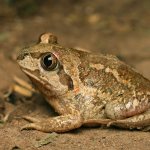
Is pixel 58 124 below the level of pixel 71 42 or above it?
below

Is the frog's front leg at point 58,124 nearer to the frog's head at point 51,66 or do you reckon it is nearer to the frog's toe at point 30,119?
the frog's toe at point 30,119

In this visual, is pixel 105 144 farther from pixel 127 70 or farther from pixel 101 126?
pixel 127 70

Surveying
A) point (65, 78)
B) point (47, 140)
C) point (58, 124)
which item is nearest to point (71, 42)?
point (65, 78)

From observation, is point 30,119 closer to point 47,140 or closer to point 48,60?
point 47,140

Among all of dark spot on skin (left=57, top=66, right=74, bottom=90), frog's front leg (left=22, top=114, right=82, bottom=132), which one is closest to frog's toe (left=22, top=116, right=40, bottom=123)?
frog's front leg (left=22, top=114, right=82, bottom=132)

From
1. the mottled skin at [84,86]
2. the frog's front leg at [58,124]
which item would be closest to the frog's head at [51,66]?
the mottled skin at [84,86]

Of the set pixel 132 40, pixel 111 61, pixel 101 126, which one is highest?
pixel 132 40

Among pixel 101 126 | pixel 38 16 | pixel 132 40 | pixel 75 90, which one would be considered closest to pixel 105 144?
pixel 101 126
